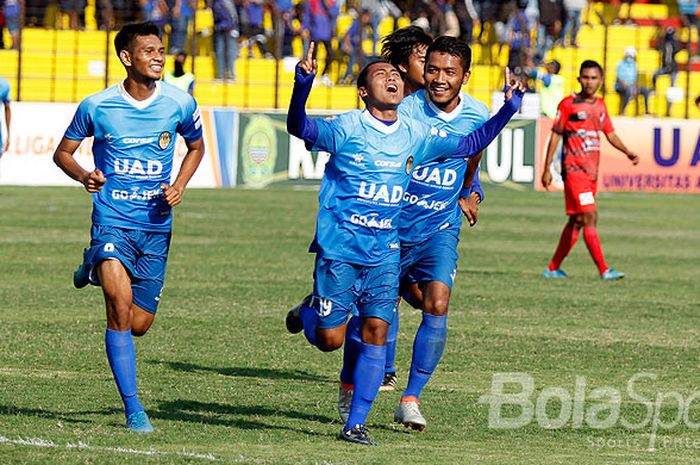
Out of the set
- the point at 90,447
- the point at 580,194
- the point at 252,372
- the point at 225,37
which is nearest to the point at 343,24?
the point at 225,37

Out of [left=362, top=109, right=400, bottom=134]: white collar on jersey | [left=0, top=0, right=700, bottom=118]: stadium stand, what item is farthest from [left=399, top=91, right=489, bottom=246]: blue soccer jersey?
[left=0, top=0, right=700, bottom=118]: stadium stand

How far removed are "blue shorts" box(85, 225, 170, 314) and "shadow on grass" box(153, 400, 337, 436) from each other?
58cm

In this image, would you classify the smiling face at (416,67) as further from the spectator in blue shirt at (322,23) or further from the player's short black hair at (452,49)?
the spectator in blue shirt at (322,23)

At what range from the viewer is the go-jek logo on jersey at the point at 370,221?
24.7 ft

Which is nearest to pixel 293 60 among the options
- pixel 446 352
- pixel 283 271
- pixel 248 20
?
pixel 248 20

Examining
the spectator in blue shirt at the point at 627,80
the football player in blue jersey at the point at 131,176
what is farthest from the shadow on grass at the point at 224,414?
the spectator in blue shirt at the point at 627,80

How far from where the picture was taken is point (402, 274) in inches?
337

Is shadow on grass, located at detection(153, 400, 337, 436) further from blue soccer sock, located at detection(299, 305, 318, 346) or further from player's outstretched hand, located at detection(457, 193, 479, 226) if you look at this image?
player's outstretched hand, located at detection(457, 193, 479, 226)

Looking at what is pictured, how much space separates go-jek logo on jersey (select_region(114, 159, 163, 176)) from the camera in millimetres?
7934

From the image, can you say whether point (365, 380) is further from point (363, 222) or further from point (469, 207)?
point (469, 207)

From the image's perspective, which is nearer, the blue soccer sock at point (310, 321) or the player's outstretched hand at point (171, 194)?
the blue soccer sock at point (310, 321)

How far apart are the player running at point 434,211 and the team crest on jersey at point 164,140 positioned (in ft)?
4.36

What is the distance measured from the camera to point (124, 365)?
25.1ft

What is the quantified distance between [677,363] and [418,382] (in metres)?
2.96
